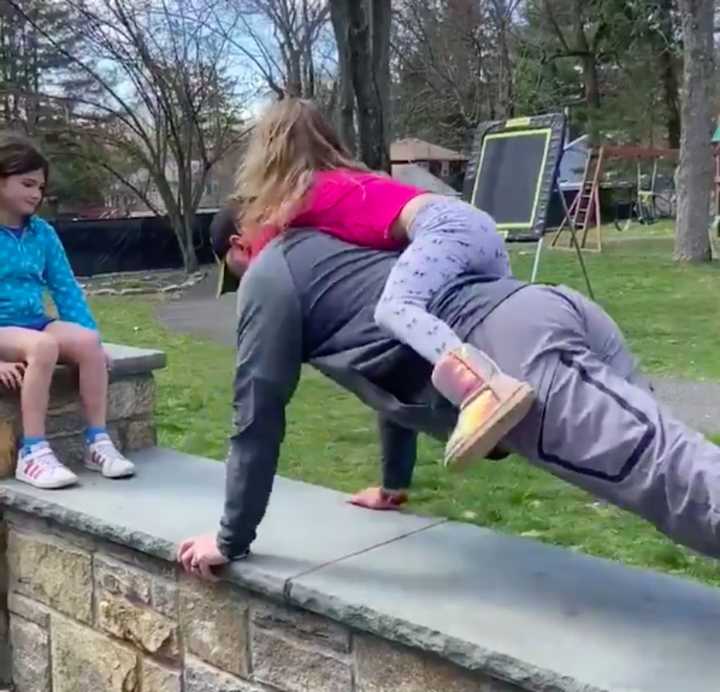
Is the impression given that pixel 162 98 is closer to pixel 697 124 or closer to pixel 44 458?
pixel 697 124

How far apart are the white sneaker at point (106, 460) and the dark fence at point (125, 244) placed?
12.3 m

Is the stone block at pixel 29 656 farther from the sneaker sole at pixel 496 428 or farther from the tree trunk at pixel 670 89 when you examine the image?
the tree trunk at pixel 670 89

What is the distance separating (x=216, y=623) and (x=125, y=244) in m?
14.0

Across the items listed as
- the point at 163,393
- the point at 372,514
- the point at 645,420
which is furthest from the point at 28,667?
the point at 163,393

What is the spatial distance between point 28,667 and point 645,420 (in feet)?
6.40

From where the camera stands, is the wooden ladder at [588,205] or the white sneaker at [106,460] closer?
the white sneaker at [106,460]

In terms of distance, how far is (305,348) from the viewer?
2.26 m

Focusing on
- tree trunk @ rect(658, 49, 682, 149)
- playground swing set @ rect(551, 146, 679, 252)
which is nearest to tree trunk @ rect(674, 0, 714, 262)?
playground swing set @ rect(551, 146, 679, 252)

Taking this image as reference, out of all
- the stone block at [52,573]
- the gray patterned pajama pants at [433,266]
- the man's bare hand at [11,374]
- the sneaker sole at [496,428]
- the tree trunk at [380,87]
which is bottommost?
the stone block at [52,573]

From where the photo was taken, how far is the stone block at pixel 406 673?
6.25 feet

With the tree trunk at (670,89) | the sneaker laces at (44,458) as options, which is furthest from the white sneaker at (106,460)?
the tree trunk at (670,89)

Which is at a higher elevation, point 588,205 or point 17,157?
point 17,157

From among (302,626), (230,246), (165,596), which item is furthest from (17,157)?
(302,626)

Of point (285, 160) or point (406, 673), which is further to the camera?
point (285, 160)
